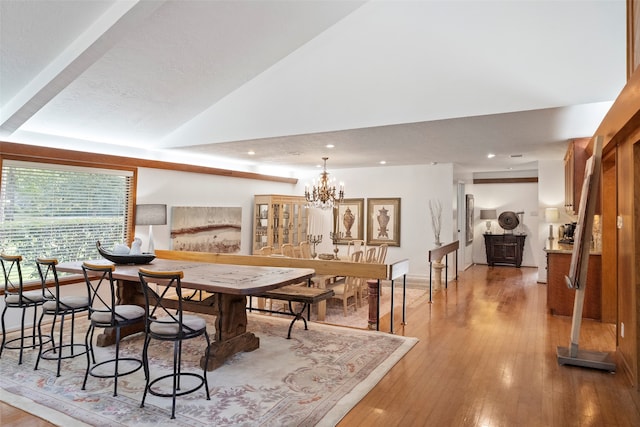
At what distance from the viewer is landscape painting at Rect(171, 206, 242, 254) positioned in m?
6.68

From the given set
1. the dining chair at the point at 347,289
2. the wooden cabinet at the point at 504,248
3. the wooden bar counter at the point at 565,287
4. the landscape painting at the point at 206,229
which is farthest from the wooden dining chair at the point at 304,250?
the wooden cabinet at the point at 504,248

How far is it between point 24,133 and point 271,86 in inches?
117

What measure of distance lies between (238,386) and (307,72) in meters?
3.66

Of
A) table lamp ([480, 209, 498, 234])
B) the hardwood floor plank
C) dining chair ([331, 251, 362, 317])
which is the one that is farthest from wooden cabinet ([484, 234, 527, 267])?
dining chair ([331, 251, 362, 317])

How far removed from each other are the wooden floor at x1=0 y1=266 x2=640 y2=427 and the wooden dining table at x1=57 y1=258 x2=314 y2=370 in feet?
3.78

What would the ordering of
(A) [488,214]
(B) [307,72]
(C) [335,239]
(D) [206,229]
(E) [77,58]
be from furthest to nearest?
(A) [488,214] → (C) [335,239] → (D) [206,229] → (B) [307,72] → (E) [77,58]

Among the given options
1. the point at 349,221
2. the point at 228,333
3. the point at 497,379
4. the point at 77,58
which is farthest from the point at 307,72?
the point at 349,221

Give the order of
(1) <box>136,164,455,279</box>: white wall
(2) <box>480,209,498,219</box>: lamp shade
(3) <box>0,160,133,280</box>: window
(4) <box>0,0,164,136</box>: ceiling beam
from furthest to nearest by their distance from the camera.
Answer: (2) <box>480,209,498,219</box>: lamp shade < (1) <box>136,164,455,279</box>: white wall < (3) <box>0,160,133,280</box>: window < (4) <box>0,0,164,136</box>: ceiling beam

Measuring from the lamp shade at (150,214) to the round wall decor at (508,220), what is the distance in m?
8.43

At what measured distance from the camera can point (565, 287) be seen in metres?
5.23

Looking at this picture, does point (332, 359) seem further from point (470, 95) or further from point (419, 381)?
point (470, 95)

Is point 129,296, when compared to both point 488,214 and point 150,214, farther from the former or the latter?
point 488,214

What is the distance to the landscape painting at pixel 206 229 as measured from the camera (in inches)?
263

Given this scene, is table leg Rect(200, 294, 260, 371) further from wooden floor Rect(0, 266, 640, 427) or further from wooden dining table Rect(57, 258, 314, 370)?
wooden floor Rect(0, 266, 640, 427)
